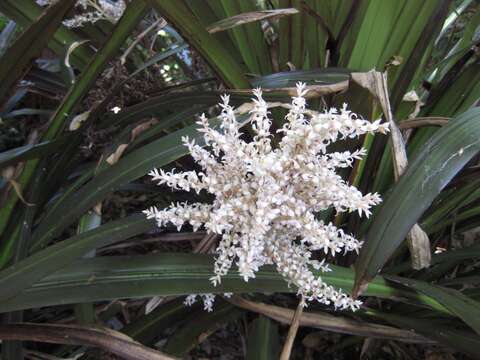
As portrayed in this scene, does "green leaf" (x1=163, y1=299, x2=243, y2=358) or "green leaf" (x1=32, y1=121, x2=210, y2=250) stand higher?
"green leaf" (x1=32, y1=121, x2=210, y2=250)

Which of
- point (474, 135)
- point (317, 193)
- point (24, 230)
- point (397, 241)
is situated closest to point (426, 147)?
point (474, 135)

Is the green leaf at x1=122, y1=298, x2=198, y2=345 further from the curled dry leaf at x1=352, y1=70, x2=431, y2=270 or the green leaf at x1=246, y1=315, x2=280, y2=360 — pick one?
the curled dry leaf at x1=352, y1=70, x2=431, y2=270

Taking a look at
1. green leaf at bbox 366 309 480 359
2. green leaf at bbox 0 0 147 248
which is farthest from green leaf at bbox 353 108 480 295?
green leaf at bbox 0 0 147 248

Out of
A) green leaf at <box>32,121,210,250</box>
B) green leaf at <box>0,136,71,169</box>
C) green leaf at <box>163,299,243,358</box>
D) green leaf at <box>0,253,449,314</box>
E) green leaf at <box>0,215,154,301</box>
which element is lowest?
green leaf at <box>163,299,243,358</box>

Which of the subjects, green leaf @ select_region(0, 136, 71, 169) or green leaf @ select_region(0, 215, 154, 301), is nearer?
green leaf @ select_region(0, 215, 154, 301)

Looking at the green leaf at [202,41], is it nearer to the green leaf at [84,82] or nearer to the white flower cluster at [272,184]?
the green leaf at [84,82]

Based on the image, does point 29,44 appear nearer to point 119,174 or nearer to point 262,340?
point 119,174
